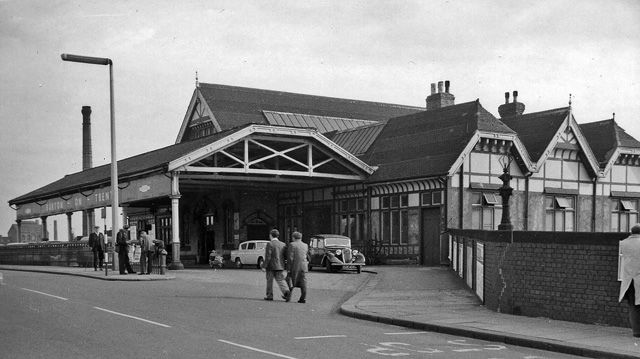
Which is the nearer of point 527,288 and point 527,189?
point 527,288

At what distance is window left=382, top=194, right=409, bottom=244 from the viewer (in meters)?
37.0

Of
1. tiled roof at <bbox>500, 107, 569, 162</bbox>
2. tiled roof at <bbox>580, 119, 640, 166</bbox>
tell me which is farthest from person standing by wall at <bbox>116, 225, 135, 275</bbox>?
tiled roof at <bbox>580, 119, 640, 166</bbox>

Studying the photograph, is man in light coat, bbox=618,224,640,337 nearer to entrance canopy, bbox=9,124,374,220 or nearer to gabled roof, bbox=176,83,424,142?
entrance canopy, bbox=9,124,374,220

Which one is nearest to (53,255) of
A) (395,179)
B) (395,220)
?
(395,220)

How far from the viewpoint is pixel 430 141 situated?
38094 mm

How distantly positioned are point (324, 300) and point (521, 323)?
6.60 metres

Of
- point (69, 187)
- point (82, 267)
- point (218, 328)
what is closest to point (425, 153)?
point (82, 267)

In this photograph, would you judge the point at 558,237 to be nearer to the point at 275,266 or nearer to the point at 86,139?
the point at 275,266

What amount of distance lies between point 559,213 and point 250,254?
15.2 m

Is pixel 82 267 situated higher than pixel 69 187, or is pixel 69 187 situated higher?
pixel 69 187

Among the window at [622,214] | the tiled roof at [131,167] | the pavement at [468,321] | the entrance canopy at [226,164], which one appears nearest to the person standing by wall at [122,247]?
the entrance canopy at [226,164]

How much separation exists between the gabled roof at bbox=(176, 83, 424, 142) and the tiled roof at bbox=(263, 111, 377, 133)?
0.57m

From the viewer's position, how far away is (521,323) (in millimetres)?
14430

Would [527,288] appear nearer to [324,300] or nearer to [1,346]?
[324,300]
